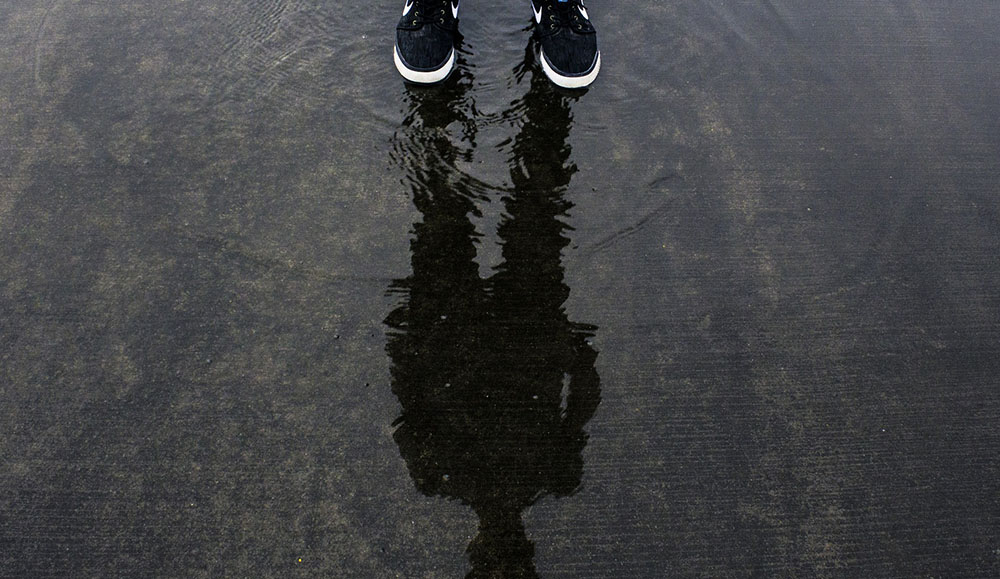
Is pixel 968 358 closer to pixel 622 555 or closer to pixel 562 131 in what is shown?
pixel 622 555

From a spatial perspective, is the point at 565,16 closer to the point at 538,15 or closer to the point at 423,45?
the point at 538,15

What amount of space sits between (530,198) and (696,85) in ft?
3.50

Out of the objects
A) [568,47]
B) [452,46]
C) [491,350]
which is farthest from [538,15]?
[491,350]

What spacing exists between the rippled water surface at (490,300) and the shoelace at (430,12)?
8.1 inches

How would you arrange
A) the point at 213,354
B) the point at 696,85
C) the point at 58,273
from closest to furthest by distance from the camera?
the point at 213,354
the point at 58,273
the point at 696,85

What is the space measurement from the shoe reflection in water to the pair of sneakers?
276mm

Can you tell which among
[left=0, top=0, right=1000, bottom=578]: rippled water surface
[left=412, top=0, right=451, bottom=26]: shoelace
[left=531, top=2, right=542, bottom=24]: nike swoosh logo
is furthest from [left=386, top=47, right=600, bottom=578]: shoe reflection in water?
[left=531, top=2, right=542, bottom=24]: nike swoosh logo

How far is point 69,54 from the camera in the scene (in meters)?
3.04

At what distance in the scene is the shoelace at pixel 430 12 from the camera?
2.96m

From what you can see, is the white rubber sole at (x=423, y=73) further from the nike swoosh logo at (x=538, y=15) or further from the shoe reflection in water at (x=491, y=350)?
the nike swoosh logo at (x=538, y=15)

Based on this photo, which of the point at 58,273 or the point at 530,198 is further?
the point at 530,198

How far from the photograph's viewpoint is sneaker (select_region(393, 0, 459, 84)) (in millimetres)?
2891

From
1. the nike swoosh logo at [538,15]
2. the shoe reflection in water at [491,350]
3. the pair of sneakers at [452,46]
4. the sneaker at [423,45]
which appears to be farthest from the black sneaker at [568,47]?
the sneaker at [423,45]

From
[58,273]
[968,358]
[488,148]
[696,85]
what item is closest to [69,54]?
[58,273]
